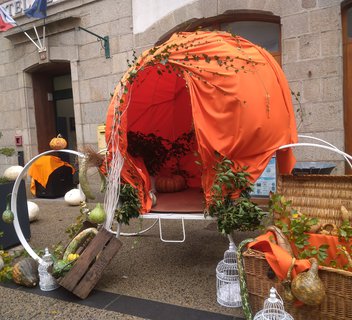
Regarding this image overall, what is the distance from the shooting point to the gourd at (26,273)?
12.0ft

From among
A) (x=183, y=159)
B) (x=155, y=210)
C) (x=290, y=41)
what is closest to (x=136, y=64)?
(x=155, y=210)

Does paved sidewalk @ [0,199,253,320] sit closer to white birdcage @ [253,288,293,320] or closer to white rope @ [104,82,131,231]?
white birdcage @ [253,288,293,320]

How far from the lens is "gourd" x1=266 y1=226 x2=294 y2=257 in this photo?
2.69 m

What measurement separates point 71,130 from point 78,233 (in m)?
6.66

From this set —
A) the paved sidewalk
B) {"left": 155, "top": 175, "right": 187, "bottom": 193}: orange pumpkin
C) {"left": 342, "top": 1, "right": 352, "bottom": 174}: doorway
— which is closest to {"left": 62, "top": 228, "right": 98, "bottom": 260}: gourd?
the paved sidewalk

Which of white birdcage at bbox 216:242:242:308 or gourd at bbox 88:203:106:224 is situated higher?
gourd at bbox 88:203:106:224

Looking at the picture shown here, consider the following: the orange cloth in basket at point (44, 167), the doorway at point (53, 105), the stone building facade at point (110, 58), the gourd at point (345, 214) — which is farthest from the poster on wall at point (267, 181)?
the doorway at point (53, 105)

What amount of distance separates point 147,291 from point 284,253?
153cm

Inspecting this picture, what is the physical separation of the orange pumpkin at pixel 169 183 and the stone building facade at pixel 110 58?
5.87ft

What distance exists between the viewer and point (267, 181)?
5.99m

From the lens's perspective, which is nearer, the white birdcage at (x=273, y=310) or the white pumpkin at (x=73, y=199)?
the white birdcage at (x=273, y=310)

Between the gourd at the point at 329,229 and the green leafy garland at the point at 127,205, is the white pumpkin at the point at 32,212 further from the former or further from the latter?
the gourd at the point at 329,229

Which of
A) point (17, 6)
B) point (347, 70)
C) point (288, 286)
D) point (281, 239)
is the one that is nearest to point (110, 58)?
point (17, 6)

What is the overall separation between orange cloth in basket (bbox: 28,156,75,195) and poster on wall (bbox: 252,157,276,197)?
166 inches
